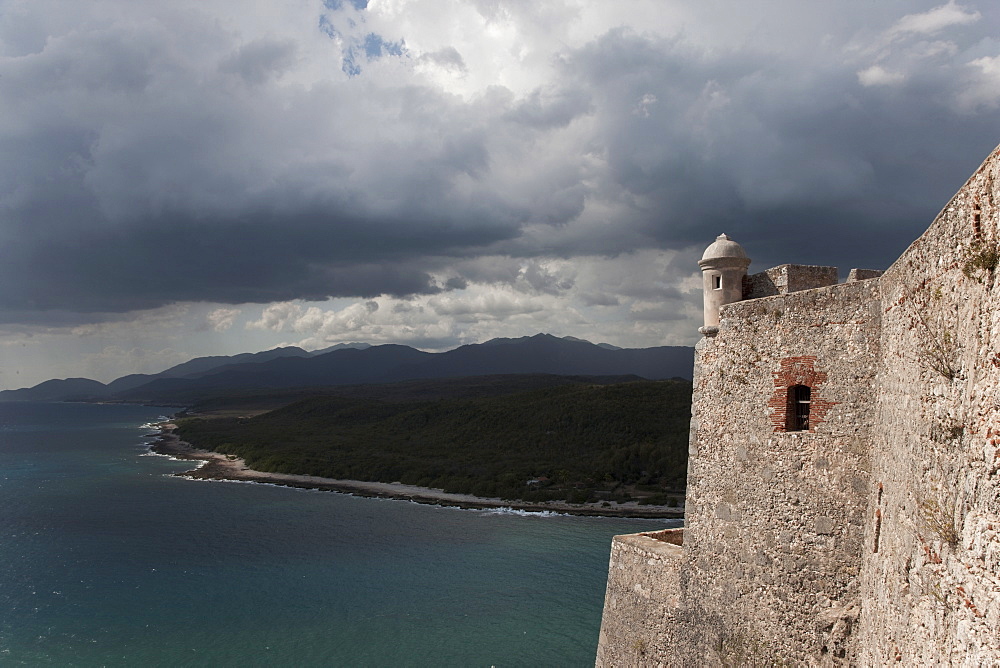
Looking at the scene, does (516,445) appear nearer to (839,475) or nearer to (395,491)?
(395,491)

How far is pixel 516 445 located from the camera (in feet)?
232

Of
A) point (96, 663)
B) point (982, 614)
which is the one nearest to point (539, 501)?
point (96, 663)

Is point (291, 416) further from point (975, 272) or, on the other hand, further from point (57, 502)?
point (975, 272)

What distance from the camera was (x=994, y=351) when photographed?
4930 millimetres

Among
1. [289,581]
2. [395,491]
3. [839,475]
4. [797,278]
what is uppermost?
[797,278]

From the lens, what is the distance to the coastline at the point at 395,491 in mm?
49562

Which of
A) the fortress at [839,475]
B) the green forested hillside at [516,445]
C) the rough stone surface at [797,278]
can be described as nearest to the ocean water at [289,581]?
the green forested hillside at [516,445]

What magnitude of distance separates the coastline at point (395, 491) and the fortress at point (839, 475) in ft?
125

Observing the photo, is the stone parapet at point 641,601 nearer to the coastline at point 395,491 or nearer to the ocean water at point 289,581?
the ocean water at point 289,581

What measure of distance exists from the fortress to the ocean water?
58.7ft

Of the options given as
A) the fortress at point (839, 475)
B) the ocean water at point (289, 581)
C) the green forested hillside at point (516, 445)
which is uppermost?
the fortress at point (839, 475)

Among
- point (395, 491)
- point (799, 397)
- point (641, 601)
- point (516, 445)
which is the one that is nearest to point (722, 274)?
point (799, 397)

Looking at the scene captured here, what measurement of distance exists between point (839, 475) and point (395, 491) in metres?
55.3

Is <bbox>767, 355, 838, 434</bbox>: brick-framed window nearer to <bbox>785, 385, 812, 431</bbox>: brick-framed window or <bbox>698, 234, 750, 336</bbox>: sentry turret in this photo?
<bbox>785, 385, 812, 431</bbox>: brick-framed window
